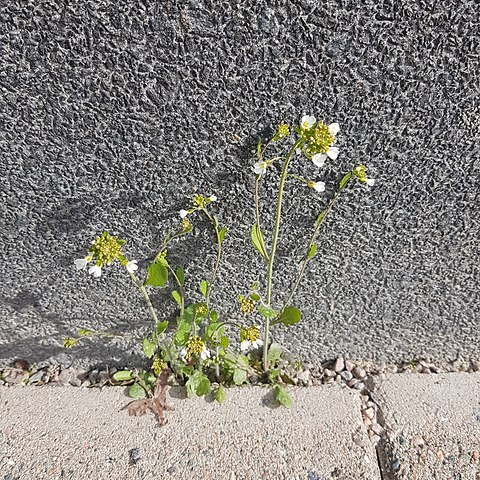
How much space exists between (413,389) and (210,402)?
0.76 meters

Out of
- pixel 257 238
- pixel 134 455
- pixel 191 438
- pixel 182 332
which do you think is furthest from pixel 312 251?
pixel 134 455

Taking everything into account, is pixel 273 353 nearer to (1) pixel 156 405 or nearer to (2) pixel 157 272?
(1) pixel 156 405

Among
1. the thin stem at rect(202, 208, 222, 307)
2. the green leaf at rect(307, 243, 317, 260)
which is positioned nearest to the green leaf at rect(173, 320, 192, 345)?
the thin stem at rect(202, 208, 222, 307)

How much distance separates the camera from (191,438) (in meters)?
1.41

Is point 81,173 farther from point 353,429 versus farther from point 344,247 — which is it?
point 353,429

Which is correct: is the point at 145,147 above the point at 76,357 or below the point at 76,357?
above

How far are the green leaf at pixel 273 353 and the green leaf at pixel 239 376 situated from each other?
0.13 m

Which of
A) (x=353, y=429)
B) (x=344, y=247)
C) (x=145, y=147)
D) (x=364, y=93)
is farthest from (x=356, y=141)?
(x=353, y=429)

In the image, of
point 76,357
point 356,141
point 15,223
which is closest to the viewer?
point 356,141

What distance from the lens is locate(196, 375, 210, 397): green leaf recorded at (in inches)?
57.9

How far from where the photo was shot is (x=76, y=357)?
1.66 m

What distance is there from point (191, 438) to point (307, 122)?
1.07 m

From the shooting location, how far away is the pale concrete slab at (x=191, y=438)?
52.3 inches

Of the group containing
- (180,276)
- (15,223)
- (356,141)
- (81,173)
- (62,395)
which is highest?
(356,141)
